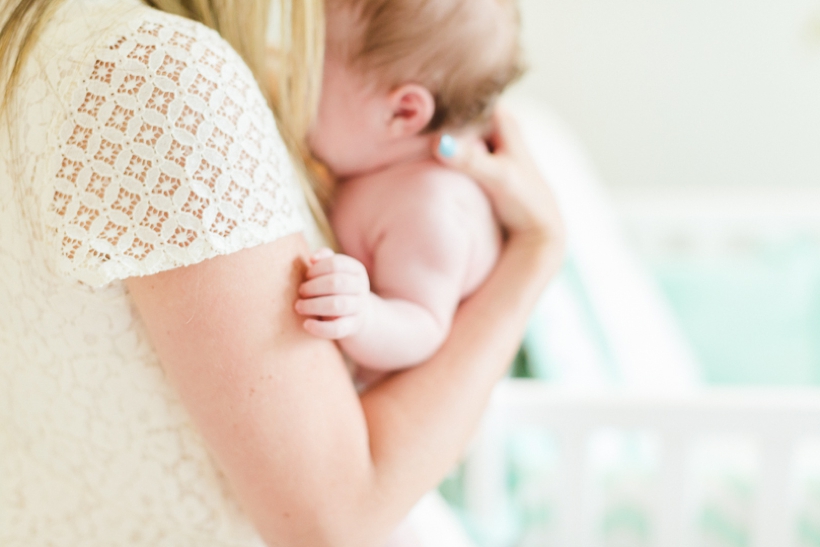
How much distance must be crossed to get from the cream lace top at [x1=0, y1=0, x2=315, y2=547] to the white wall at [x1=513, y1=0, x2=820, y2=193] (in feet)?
7.61

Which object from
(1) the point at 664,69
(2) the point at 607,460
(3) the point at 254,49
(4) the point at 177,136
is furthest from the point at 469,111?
(1) the point at 664,69

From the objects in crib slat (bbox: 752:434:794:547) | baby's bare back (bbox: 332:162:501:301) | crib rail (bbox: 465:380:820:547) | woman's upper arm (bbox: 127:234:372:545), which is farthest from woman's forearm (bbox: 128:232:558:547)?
→ crib slat (bbox: 752:434:794:547)

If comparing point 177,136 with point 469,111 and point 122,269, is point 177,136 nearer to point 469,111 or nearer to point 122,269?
point 122,269

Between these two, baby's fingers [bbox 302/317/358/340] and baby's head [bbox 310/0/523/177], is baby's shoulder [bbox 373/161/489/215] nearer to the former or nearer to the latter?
baby's head [bbox 310/0/523/177]

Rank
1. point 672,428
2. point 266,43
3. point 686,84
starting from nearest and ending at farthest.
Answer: point 266,43, point 672,428, point 686,84

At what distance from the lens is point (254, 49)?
0.63m

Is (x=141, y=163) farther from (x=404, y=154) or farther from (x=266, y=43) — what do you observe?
(x=404, y=154)

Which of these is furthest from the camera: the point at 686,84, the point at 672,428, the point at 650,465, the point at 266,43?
the point at 686,84

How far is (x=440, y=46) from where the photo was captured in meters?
0.76

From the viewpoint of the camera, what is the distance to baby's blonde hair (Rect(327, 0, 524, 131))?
74 centimetres

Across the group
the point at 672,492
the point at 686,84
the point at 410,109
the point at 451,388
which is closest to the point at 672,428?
the point at 672,492

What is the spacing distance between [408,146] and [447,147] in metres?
0.05

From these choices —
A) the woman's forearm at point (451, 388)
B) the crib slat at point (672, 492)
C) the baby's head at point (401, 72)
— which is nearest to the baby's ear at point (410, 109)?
the baby's head at point (401, 72)

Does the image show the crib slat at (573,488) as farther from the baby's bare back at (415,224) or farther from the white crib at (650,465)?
the baby's bare back at (415,224)
